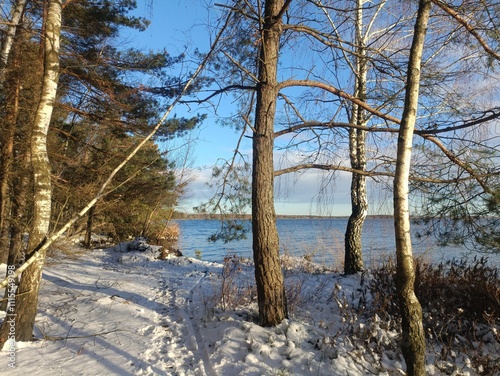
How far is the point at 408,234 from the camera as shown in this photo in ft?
11.2

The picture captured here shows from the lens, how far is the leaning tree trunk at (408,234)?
→ 332cm

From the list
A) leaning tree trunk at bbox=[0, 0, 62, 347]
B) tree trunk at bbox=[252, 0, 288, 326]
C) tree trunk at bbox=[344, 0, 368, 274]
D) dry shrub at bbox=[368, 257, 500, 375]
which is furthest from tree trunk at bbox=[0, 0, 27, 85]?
dry shrub at bbox=[368, 257, 500, 375]

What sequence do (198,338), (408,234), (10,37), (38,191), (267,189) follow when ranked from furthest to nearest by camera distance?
1. (10,37)
2. (267,189)
3. (198,338)
4. (38,191)
5. (408,234)

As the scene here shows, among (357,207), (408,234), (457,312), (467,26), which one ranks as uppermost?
(467,26)

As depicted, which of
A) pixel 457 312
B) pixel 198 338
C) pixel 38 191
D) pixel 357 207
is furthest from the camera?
pixel 357 207

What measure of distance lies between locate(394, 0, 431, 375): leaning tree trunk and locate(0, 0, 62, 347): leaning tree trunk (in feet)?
13.3

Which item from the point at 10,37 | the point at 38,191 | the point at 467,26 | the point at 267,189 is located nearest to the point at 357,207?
the point at 267,189

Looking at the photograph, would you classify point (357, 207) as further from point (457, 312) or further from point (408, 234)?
point (408, 234)

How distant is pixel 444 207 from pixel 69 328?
5.80m

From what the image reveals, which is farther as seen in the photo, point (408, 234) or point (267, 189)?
point (267, 189)

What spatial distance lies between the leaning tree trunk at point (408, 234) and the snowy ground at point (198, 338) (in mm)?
449

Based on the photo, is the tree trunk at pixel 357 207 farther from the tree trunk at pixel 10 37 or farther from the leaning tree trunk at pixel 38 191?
the tree trunk at pixel 10 37

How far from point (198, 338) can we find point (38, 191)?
2.76 meters

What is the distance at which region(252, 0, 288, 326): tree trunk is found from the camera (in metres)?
4.68
